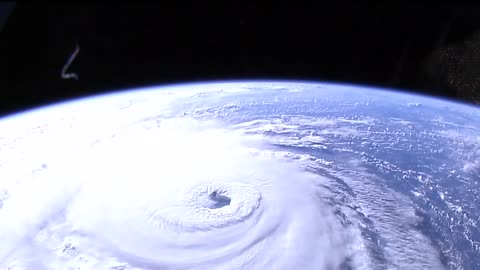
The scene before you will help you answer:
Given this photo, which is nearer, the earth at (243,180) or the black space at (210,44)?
the earth at (243,180)

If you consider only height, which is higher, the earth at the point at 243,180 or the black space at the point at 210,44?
the black space at the point at 210,44

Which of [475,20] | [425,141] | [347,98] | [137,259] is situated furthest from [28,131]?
[475,20]

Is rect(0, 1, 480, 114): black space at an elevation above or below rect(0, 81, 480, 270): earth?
above

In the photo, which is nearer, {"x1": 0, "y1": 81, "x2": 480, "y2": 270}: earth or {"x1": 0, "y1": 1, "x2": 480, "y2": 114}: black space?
{"x1": 0, "y1": 81, "x2": 480, "y2": 270}: earth

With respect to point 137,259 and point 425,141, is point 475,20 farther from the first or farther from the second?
point 137,259
